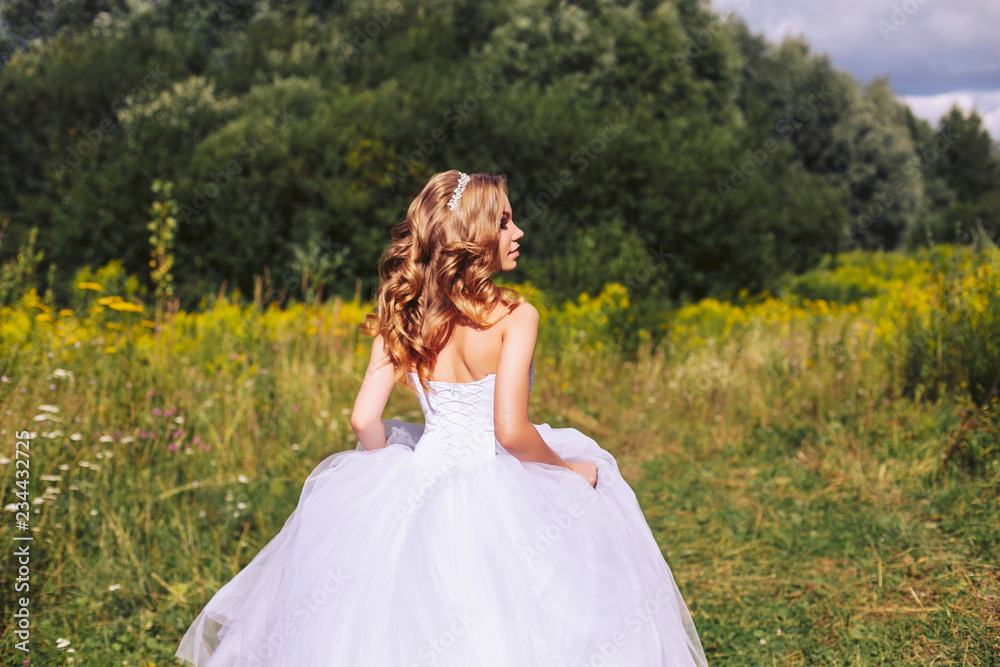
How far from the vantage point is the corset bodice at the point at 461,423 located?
7.04 ft

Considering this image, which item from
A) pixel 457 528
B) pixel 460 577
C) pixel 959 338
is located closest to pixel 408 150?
pixel 959 338

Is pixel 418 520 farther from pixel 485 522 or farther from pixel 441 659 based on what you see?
pixel 441 659

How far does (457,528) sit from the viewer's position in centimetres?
193

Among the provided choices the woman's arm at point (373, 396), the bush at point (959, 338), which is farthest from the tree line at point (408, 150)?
the woman's arm at point (373, 396)

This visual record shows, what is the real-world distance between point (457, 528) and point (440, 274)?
722 mm

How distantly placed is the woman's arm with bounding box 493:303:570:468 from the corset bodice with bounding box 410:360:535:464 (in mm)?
140

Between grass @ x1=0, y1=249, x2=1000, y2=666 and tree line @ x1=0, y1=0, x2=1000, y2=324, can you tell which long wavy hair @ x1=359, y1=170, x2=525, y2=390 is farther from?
tree line @ x1=0, y1=0, x2=1000, y2=324

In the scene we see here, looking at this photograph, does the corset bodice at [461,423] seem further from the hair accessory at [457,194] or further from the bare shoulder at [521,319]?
the hair accessory at [457,194]

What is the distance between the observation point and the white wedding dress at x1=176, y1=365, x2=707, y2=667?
69.9 inches

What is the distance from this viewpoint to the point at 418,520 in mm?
1959

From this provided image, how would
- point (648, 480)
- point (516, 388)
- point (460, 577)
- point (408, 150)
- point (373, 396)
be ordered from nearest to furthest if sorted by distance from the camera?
point (460, 577)
point (516, 388)
point (373, 396)
point (648, 480)
point (408, 150)

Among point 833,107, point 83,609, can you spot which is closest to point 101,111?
point 83,609

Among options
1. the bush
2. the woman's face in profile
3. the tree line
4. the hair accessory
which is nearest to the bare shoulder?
the woman's face in profile

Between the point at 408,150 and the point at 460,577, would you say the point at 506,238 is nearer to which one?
the point at 460,577
